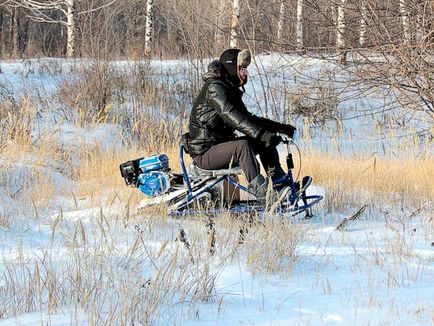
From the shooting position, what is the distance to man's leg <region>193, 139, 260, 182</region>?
184 inches

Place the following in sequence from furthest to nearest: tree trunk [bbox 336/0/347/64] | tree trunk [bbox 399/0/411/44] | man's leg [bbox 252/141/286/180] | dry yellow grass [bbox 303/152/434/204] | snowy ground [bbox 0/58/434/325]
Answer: tree trunk [bbox 336/0/347/64] < tree trunk [bbox 399/0/411/44] < dry yellow grass [bbox 303/152/434/204] < man's leg [bbox 252/141/286/180] < snowy ground [bbox 0/58/434/325]

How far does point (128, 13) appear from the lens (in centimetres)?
2725

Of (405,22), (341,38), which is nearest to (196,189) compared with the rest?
(341,38)

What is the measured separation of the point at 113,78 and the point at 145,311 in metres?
8.73

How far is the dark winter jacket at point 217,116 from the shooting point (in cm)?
468

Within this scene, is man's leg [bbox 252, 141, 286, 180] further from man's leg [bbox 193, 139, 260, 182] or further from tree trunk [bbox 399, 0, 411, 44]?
tree trunk [bbox 399, 0, 411, 44]

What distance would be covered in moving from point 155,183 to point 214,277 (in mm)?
2031

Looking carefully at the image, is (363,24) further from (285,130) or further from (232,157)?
(232,157)

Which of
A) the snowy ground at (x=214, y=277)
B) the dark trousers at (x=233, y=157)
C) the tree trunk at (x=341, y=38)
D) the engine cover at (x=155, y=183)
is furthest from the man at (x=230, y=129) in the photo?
the tree trunk at (x=341, y=38)

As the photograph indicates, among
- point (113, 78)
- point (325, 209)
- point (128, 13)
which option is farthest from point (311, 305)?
point (128, 13)

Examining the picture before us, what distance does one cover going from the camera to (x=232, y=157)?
15.5ft

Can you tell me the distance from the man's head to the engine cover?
896mm

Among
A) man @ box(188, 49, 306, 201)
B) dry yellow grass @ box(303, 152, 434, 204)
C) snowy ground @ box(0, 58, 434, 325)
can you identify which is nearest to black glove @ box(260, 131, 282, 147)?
man @ box(188, 49, 306, 201)

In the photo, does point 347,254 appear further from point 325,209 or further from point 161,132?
point 161,132
